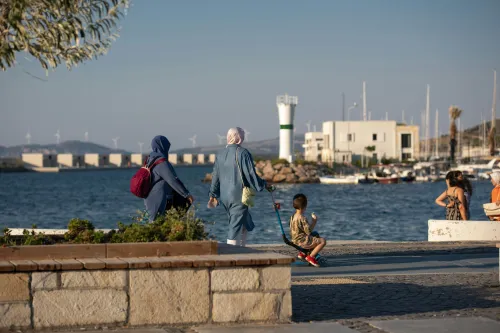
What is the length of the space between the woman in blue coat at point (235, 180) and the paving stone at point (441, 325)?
14.3 feet

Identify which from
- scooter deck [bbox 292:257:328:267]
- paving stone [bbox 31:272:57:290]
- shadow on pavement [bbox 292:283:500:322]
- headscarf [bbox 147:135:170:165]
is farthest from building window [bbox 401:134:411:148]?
paving stone [bbox 31:272:57:290]

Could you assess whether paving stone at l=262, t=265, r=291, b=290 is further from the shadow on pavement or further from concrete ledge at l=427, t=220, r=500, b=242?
concrete ledge at l=427, t=220, r=500, b=242

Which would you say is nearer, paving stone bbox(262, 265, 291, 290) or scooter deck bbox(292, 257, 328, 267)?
paving stone bbox(262, 265, 291, 290)

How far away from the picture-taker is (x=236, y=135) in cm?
1348

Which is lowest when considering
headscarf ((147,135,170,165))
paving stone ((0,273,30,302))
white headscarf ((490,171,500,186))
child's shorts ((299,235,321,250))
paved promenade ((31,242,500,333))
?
paved promenade ((31,242,500,333))

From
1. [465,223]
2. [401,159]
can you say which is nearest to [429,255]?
[465,223]

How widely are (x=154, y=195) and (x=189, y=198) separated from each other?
1.49 feet

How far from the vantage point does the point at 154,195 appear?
479 inches

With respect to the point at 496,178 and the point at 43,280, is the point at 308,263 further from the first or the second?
the point at 43,280

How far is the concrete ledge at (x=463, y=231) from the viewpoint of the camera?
18875 mm

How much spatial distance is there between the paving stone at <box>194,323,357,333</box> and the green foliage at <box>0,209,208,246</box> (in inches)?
45.7

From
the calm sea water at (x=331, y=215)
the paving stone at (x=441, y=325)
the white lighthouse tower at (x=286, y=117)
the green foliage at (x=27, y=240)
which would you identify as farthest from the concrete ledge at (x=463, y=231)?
the white lighthouse tower at (x=286, y=117)

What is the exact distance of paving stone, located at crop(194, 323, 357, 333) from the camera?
29.0 feet

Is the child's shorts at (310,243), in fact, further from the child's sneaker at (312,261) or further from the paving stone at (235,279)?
the paving stone at (235,279)
